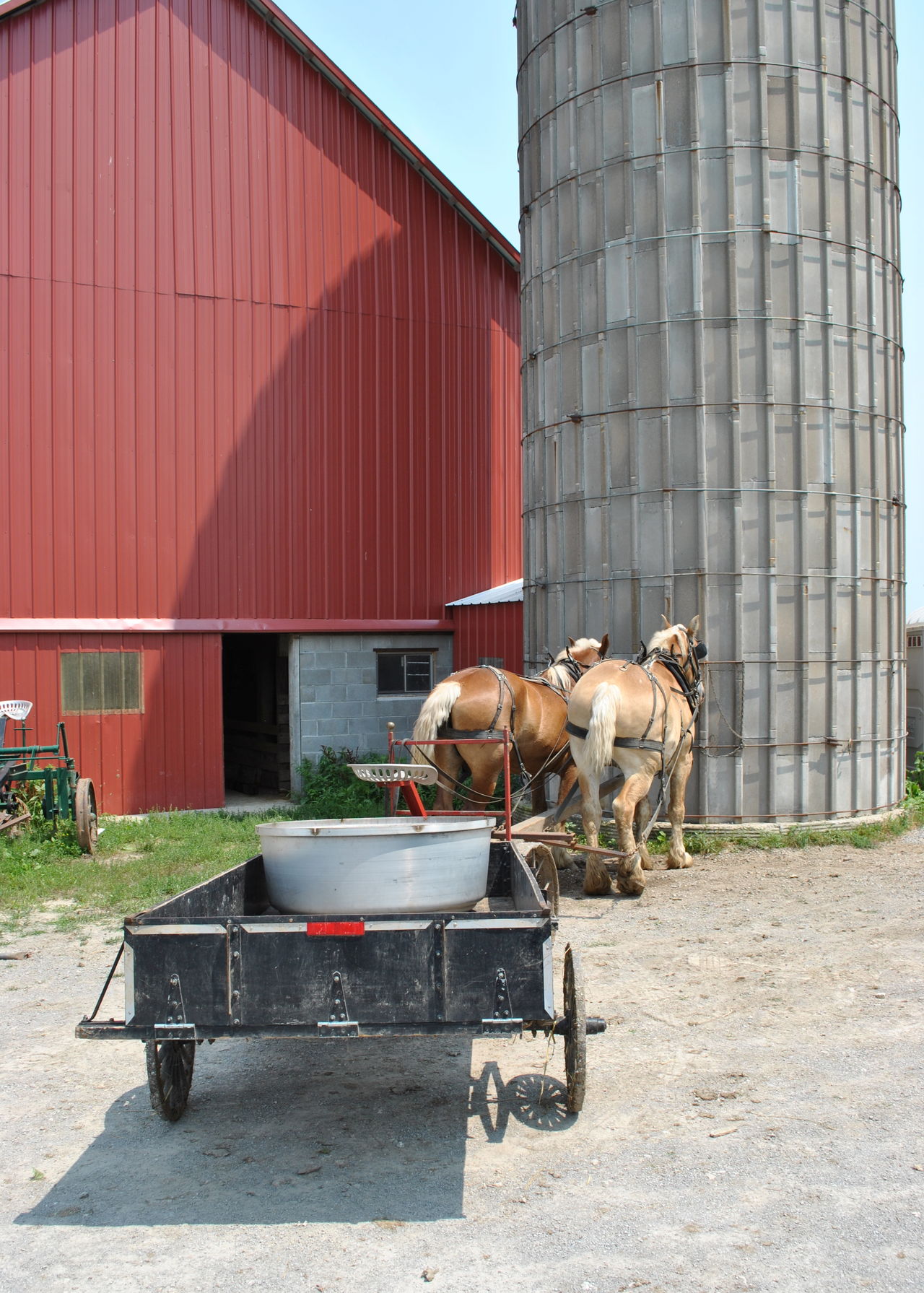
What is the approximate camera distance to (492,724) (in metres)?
10.0

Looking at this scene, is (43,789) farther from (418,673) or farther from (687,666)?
(687,666)

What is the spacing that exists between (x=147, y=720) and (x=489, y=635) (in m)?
4.94

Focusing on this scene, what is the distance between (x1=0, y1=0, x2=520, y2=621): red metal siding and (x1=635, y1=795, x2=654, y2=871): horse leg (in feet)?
22.1

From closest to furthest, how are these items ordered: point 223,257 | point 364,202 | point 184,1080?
point 184,1080 → point 223,257 → point 364,202

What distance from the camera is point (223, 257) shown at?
1521 cm

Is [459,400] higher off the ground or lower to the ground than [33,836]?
higher

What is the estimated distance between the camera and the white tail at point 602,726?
8867mm

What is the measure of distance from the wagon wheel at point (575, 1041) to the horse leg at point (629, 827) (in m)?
4.12

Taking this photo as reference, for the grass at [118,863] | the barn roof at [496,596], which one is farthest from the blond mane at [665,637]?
the grass at [118,863]

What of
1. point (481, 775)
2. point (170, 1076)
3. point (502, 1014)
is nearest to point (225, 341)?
point (481, 775)

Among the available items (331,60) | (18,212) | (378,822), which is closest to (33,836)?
(378,822)

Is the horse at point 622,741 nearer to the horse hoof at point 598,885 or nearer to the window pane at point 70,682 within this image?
the horse hoof at point 598,885

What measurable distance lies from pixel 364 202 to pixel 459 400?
3289 millimetres

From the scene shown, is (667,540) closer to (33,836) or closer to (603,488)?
(603,488)
